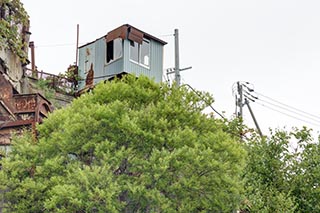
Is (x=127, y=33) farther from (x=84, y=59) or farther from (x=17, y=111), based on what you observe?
(x=17, y=111)

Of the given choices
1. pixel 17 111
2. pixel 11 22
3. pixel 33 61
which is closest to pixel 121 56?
pixel 33 61

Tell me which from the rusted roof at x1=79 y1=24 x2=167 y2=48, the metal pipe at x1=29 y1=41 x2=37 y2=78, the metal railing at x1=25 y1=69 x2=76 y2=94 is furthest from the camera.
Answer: the metal pipe at x1=29 y1=41 x2=37 y2=78

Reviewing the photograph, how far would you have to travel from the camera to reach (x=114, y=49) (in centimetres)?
2533

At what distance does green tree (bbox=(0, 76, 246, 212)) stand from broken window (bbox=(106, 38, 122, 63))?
10.4 meters

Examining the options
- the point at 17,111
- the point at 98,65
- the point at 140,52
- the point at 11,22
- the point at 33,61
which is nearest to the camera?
the point at 17,111

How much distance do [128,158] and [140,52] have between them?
12699 millimetres

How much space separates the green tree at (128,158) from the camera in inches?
507

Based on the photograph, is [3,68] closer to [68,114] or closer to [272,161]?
[68,114]

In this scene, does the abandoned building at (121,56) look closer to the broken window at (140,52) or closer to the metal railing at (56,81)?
the broken window at (140,52)

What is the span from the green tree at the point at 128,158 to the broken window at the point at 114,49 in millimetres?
10387

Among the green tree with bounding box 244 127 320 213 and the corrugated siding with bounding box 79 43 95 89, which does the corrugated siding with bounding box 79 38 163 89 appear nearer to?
the corrugated siding with bounding box 79 43 95 89

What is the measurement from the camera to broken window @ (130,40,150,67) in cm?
2506

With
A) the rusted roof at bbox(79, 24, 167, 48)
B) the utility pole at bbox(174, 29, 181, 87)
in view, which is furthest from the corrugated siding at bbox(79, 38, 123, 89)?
the utility pole at bbox(174, 29, 181, 87)

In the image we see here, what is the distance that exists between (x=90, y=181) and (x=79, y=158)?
5.02 feet
